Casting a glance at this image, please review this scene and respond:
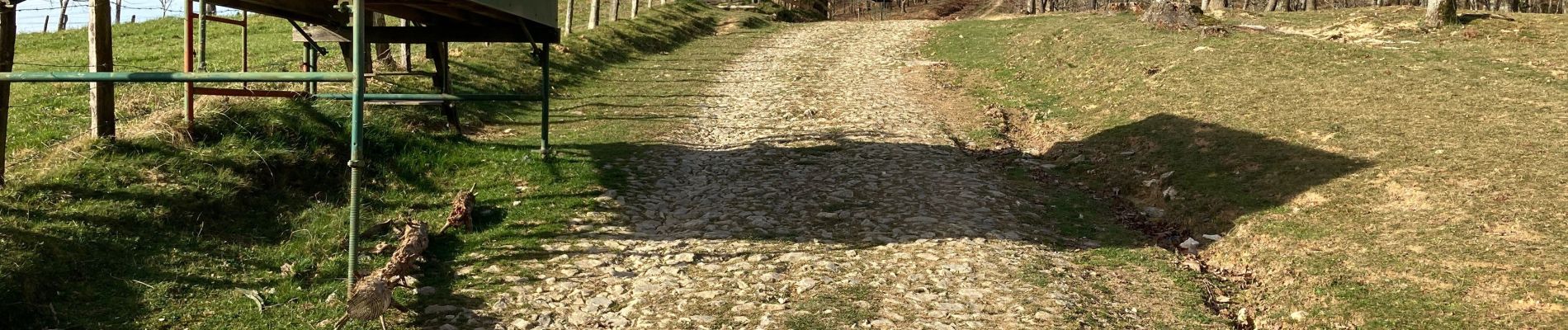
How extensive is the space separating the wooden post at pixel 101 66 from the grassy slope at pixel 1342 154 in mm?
10594

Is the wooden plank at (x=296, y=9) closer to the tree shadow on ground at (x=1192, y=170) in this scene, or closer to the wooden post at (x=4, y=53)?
the wooden post at (x=4, y=53)

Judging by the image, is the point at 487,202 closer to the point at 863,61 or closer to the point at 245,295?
the point at 245,295

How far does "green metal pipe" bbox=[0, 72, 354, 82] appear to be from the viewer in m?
6.79

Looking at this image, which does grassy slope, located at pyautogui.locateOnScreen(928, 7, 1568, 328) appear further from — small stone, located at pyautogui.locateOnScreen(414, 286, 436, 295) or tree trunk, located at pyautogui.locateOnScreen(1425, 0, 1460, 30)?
small stone, located at pyautogui.locateOnScreen(414, 286, 436, 295)

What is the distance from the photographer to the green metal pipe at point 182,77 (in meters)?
6.79

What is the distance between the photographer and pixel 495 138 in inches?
550

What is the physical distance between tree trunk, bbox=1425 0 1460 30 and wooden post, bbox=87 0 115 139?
971 inches

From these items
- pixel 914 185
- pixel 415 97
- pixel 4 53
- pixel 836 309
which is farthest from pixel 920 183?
pixel 4 53

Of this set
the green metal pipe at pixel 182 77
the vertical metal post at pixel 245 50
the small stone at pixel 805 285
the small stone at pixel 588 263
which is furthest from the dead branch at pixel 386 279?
the vertical metal post at pixel 245 50

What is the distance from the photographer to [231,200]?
878 centimetres

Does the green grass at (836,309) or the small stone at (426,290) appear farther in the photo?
the small stone at (426,290)

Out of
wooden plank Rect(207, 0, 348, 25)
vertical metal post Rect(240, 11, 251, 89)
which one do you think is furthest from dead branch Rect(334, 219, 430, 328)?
vertical metal post Rect(240, 11, 251, 89)

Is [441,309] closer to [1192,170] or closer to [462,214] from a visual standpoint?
[462,214]

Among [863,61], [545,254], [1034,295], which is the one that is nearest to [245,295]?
[545,254]
